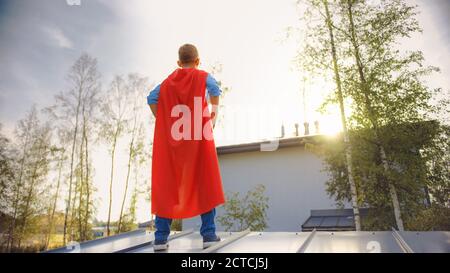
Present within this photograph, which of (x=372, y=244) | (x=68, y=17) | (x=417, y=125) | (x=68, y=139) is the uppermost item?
(x=68, y=17)

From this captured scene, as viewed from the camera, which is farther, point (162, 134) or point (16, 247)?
point (16, 247)

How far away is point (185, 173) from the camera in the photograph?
194 cm

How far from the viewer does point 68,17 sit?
385cm

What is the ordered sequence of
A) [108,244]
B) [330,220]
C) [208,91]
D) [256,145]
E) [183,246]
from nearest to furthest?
[183,246]
[208,91]
[108,244]
[330,220]
[256,145]

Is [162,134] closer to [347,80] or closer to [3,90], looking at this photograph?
[3,90]

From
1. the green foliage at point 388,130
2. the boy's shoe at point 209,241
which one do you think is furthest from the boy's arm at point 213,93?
the green foliage at point 388,130

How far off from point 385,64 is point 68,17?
5.59m

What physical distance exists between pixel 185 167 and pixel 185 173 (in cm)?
4

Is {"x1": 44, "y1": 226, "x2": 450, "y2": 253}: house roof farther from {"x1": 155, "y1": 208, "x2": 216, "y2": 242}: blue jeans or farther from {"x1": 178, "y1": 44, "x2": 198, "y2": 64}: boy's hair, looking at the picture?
{"x1": 178, "y1": 44, "x2": 198, "y2": 64}: boy's hair

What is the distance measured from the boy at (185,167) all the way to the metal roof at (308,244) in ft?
0.59

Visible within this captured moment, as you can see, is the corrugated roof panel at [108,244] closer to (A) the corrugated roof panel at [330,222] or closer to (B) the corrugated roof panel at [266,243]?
(B) the corrugated roof panel at [266,243]

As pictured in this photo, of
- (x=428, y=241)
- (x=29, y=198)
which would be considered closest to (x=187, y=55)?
(x=428, y=241)

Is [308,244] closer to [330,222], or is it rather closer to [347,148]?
[347,148]
